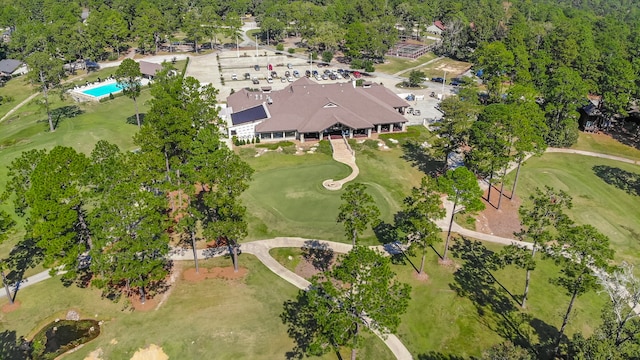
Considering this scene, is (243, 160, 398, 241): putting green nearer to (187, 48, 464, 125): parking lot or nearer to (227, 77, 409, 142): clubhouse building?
(227, 77, 409, 142): clubhouse building

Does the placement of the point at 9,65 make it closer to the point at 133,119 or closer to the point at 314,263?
the point at 133,119

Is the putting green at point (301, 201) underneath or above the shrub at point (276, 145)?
underneath

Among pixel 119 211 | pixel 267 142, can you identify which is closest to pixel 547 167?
pixel 267 142

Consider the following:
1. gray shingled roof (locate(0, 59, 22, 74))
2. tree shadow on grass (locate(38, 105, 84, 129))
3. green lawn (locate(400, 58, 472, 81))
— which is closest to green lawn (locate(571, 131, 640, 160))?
green lawn (locate(400, 58, 472, 81))

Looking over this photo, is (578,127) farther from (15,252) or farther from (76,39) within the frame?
(76,39)

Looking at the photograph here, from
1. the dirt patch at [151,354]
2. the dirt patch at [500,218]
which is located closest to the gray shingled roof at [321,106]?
the dirt patch at [500,218]

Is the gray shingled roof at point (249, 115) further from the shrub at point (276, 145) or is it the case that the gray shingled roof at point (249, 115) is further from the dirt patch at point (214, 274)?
the dirt patch at point (214, 274)

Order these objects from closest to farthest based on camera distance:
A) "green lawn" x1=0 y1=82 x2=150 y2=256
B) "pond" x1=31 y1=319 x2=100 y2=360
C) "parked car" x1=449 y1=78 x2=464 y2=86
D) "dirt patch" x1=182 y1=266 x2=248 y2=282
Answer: "pond" x1=31 y1=319 x2=100 y2=360 < "dirt patch" x1=182 y1=266 x2=248 y2=282 < "green lawn" x1=0 y1=82 x2=150 y2=256 < "parked car" x1=449 y1=78 x2=464 y2=86
